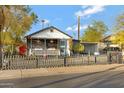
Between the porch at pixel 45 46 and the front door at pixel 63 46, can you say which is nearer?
the porch at pixel 45 46

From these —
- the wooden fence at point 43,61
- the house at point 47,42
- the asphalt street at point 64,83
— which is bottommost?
the asphalt street at point 64,83

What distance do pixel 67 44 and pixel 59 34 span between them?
2.77m

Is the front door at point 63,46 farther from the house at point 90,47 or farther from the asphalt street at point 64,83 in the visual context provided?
the asphalt street at point 64,83

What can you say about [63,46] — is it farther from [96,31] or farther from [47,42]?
[96,31]

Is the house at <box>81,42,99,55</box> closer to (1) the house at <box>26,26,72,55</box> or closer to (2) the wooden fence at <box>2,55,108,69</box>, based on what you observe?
(1) the house at <box>26,26,72,55</box>

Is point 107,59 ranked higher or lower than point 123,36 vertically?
lower

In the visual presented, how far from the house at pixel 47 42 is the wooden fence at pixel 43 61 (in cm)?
1716

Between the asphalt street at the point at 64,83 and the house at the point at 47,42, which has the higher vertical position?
the house at the point at 47,42

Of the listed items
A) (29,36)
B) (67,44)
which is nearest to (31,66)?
(29,36)

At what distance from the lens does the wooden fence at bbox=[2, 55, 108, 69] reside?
18406 millimetres

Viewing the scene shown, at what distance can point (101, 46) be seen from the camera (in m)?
60.1

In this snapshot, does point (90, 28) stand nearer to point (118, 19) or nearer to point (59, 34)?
point (59, 34)

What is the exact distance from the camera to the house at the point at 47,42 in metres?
39.9

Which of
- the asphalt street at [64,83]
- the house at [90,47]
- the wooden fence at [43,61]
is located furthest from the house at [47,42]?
the asphalt street at [64,83]
